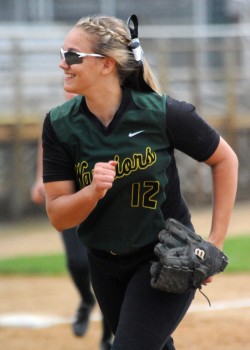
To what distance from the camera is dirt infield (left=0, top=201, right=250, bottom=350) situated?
6281mm

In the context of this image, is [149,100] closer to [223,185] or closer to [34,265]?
[223,185]

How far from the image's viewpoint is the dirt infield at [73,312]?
6.28 metres

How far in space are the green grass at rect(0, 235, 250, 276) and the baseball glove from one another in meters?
5.56

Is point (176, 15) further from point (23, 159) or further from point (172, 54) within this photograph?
point (23, 159)

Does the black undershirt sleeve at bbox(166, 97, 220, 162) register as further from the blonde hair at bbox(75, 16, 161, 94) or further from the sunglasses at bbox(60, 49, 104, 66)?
the sunglasses at bbox(60, 49, 104, 66)

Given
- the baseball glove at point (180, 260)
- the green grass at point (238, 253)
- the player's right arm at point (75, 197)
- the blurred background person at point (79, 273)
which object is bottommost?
the green grass at point (238, 253)

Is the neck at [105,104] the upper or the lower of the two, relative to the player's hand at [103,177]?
upper

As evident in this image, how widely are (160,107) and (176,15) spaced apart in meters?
11.4

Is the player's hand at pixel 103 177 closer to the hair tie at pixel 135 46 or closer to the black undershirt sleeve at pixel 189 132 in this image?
the black undershirt sleeve at pixel 189 132

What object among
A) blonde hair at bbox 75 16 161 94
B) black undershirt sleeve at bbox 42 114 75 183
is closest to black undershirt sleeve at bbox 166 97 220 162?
blonde hair at bbox 75 16 161 94

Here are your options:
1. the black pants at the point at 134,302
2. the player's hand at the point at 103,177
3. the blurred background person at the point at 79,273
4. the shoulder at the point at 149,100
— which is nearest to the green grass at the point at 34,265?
the blurred background person at the point at 79,273

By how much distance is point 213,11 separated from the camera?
15070 mm

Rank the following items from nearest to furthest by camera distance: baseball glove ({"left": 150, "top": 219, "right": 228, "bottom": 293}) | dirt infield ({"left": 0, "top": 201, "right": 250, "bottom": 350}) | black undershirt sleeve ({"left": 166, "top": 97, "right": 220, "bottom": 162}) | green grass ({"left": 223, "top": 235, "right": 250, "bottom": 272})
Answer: baseball glove ({"left": 150, "top": 219, "right": 228, "bottom": 293}), black undershirt sleeve ({"left": 166, "top": 97, "right": 220, "bottom": 162}), dirt infield ({"left": 0, "top": 201, "right": 250, "bottom": 350}), green grass ({"left": 223, "top": 235, "right": 250, "bottom": 272})

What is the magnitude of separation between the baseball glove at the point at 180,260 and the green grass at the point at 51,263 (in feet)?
18.2
